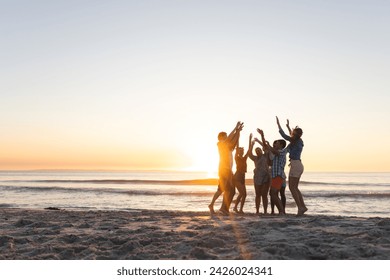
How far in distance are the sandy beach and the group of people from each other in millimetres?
1832

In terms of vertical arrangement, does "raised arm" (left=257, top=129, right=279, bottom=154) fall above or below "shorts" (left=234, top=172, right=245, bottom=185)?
above

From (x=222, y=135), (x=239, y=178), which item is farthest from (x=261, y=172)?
(x=222, y=135)

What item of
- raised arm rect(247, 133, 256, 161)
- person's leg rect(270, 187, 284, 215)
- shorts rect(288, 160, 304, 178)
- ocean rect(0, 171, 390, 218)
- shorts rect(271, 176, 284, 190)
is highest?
raised arm rect(247, 133, 256, 161)

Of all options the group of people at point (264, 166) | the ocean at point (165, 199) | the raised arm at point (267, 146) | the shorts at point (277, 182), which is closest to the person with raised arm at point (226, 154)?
the group of people at point (264, 166)

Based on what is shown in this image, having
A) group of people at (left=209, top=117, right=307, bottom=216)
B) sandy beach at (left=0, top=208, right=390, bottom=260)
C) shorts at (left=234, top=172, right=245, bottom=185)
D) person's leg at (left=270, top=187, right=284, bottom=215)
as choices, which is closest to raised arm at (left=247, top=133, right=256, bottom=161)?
group of people at (left=209, top=117, right=307, bottom=216)

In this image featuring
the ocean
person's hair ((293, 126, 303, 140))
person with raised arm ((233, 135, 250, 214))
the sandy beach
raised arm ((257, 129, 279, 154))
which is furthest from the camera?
the ocean

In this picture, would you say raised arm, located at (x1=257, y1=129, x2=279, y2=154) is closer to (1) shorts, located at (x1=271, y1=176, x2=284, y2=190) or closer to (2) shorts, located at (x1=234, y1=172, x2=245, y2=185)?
(1) shorts, located at (x1=271, y1=176, x2=284, y2=190)

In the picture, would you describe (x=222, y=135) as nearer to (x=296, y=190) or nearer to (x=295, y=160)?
(x=295, y=160)

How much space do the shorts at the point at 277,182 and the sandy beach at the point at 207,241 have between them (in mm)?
2088

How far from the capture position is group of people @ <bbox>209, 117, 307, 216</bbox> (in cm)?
957

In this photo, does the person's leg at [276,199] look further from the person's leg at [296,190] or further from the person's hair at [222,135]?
the person's hair at [222,135]
